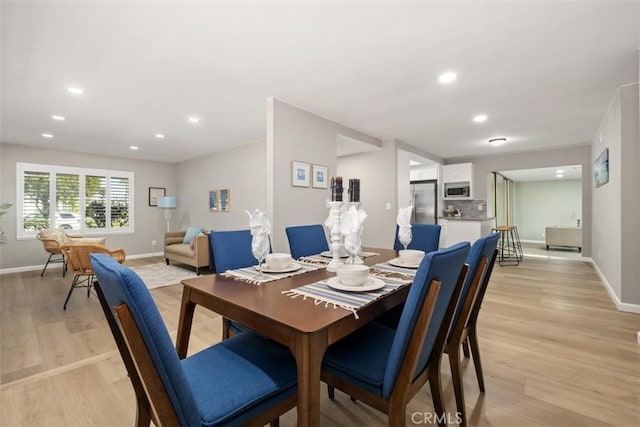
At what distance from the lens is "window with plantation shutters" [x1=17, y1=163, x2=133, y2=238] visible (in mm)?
5531

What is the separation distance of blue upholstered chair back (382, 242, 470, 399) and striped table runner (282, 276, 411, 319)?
187 mm

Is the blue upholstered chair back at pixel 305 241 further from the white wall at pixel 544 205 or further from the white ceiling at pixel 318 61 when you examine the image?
the white wall at pixel 544 205

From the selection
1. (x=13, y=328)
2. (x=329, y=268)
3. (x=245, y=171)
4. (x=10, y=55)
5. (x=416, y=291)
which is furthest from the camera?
(x=245, y=171)

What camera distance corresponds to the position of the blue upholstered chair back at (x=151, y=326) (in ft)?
2.37

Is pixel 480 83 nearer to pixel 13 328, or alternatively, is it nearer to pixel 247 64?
pixel 247 64

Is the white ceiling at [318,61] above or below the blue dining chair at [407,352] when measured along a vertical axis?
above

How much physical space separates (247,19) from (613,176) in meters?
4.16

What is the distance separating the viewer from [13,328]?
272 cm

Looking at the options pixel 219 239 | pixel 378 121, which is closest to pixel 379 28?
pixel 219 239

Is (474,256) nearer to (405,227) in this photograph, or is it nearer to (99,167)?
(405,227)

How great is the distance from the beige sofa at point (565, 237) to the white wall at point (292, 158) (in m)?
6.69

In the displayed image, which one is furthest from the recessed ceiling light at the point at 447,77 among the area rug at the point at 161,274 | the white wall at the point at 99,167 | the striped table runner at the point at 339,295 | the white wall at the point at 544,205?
the white wall at the point at 544,205

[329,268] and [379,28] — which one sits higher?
[379,28]

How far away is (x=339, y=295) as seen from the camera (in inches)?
50.9
